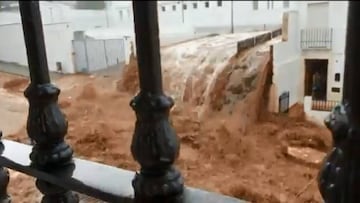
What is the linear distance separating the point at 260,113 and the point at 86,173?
314 cm

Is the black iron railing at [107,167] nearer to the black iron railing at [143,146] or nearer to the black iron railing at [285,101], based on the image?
the black iron railing at [143,146]

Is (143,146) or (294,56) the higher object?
(143,146)

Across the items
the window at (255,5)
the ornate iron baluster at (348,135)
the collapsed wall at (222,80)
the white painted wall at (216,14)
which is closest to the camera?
the ornate iron baluster at (348,135)

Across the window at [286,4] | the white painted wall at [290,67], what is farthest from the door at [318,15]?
the window at [286,4]

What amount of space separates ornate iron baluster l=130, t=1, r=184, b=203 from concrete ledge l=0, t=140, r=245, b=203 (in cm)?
2

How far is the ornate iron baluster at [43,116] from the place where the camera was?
0.32 metres

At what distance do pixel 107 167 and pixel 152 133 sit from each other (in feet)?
0.33

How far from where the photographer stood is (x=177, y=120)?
3.00m

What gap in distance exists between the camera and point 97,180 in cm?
33

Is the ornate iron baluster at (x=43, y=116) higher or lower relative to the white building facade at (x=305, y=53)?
higher

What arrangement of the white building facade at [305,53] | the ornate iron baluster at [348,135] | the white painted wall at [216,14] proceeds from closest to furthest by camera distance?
the ornate iron baluster at [348,135] < the white building facade at [305,53] < the white painted wall at [216,14]

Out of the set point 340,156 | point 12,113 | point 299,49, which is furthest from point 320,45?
point 340,156

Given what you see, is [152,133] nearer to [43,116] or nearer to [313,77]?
[43,116]

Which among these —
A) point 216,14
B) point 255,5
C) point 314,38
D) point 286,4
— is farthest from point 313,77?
point 216,14
